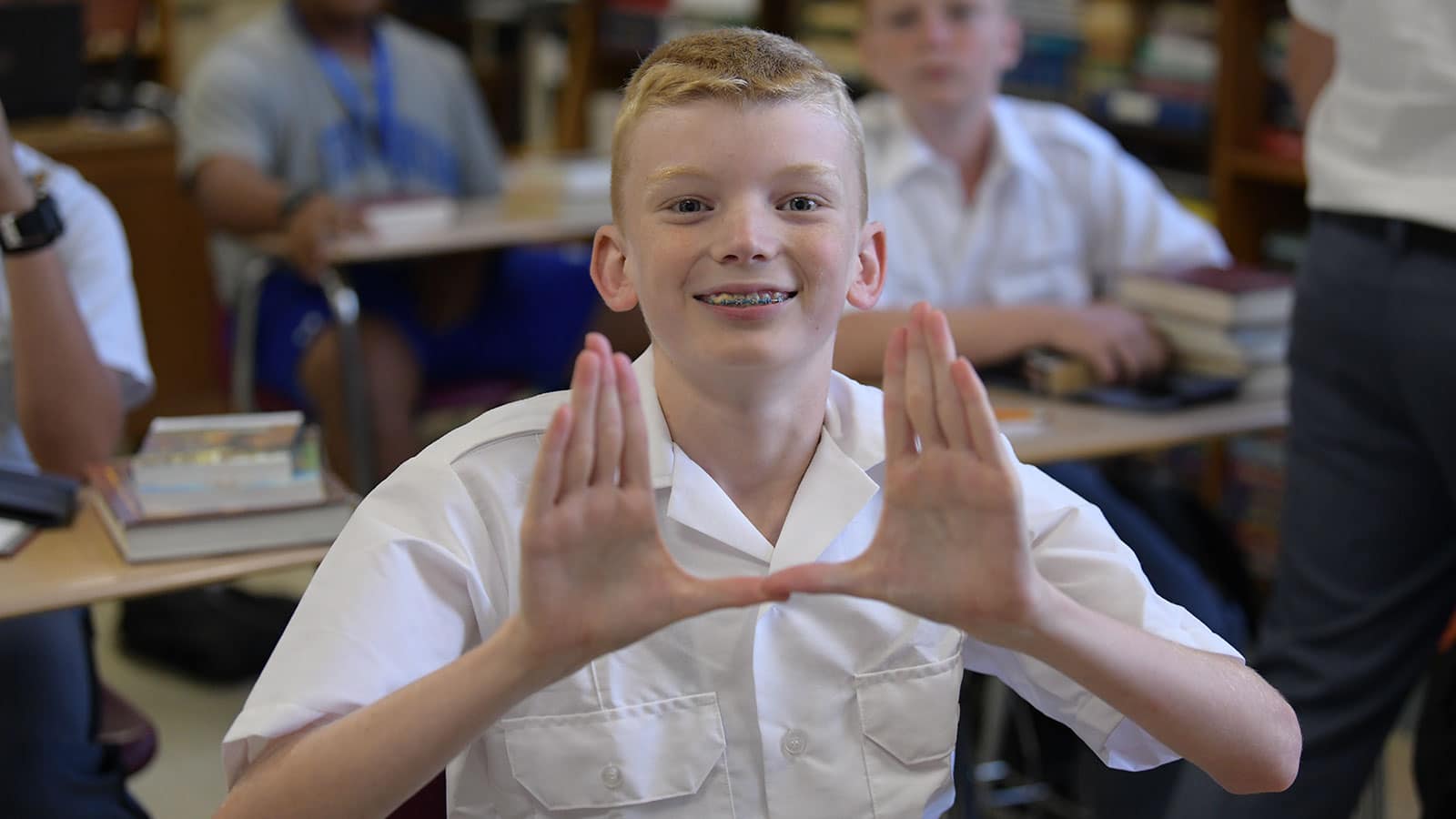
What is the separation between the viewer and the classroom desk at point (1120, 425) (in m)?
2.04

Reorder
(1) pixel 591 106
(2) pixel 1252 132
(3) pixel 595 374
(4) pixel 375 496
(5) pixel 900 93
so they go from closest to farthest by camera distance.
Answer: (3) pixel 595 374 → (4) pixel 375 496 → (5) pixel 900 93 → (2) pixel 1252 132 → (1) pixel 591 106

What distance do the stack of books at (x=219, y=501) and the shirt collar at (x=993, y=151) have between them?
1225 mm

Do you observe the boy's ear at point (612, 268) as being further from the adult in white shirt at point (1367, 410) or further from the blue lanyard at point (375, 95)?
the blue lanyard at point (375, 95)

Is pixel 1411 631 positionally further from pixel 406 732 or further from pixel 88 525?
pixel 88 525

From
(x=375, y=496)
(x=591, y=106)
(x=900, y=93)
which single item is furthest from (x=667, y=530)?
(x=591, y=106)

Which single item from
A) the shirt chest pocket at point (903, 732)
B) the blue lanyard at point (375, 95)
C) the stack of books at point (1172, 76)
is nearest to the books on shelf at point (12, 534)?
the shirt chest pocket at point (903, 732)

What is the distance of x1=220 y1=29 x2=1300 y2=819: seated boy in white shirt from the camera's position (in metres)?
1.00

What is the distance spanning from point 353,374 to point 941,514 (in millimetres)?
2118

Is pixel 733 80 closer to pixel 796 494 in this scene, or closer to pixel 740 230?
pixel 740 230

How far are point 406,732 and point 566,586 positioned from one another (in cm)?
15

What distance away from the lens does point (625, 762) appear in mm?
1196

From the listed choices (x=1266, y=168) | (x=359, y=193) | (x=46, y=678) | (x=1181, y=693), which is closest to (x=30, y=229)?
(x=46, y=678)

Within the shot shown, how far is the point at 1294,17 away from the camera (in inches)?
78.7

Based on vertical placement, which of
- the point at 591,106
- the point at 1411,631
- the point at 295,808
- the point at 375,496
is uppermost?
the point at 375,496
